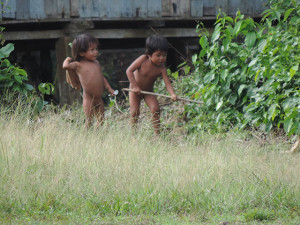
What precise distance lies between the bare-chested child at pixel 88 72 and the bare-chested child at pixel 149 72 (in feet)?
1.34

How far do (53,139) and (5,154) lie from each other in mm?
744

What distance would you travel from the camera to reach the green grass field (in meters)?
3.96

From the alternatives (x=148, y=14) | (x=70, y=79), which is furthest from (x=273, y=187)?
(x=148, y=14)

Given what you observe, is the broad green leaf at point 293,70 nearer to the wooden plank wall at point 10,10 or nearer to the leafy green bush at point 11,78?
the leafy green bush at point 11,78

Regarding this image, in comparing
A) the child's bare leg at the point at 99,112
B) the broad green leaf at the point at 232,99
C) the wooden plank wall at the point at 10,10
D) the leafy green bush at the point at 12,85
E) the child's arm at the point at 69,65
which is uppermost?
the wooden plank wall at the point at 10,10

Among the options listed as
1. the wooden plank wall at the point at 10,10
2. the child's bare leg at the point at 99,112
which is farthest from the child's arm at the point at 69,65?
the wooden plank wall at the point at 10,10

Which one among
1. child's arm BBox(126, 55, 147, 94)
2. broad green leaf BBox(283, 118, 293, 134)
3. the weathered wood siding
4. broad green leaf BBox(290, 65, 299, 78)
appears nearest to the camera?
broad green leaf BBox(290, 65, 299, 78)

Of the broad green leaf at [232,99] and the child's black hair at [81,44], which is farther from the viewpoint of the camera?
the broad green leaf at [232,99]

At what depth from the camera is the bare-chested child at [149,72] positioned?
6902 millimetres

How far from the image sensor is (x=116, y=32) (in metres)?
9.80

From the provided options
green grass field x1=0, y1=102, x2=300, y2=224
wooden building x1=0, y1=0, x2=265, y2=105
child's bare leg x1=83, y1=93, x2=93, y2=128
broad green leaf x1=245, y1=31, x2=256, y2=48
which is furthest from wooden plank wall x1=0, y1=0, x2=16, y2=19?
broad green leaf x1=245, y1=31, x2=256, y2=48

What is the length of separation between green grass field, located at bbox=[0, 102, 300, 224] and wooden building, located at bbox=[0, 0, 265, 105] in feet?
11.8

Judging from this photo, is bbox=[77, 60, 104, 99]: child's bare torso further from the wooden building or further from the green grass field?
the wooden building

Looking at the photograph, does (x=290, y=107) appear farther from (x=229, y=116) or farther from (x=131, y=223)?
(x=131, y=223)
